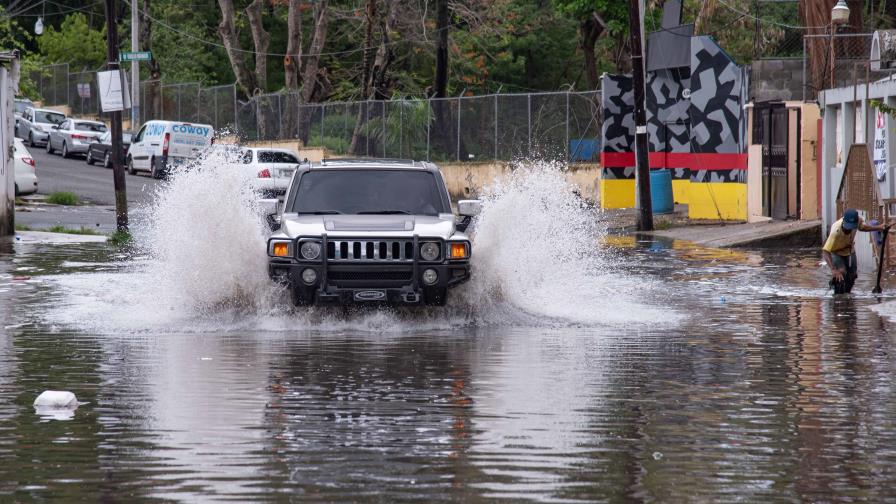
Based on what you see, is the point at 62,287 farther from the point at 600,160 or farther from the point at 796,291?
the point at 600,160

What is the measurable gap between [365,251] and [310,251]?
52 cm

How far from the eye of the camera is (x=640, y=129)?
32.8 meters

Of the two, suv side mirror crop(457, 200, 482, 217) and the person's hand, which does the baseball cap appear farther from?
suv side mirror crop(457, 200, 482, 217)

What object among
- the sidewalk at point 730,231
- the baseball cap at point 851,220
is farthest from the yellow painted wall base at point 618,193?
the baseball cap at point 851,220

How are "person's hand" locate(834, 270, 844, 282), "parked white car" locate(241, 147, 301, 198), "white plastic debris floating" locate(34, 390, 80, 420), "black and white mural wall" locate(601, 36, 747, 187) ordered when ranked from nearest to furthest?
"white plastic debris floating" locate(34, 390, 80, 420) < "person's hand" locate(834, 270, 844, 282) < "black and white mural wall" locate(601, 36, 747, 187) < "parked white car" locate(241, 147, 301, 198)

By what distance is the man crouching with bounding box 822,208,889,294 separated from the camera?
18.1 meters

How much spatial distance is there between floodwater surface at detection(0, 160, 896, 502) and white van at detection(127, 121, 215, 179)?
2989cm

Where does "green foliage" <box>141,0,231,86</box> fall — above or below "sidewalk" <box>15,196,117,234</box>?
above

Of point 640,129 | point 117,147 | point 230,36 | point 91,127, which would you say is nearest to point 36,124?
point 91,127

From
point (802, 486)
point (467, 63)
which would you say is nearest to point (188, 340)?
point (802, 486)

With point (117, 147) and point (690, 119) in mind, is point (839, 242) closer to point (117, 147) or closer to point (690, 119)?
point (117, 147)

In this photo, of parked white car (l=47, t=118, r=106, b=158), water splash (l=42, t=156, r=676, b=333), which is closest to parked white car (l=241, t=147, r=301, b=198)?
parked white car (l=47, t=118, r=106, b=158)

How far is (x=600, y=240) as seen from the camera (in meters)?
30.7

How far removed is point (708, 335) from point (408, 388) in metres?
4.54
